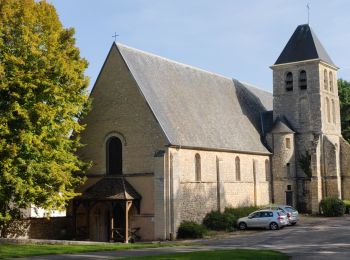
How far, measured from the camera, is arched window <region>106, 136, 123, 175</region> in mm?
33719

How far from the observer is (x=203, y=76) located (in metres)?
42.3

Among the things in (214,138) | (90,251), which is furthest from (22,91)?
(214,138)

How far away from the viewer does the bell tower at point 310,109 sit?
44219 millimetres

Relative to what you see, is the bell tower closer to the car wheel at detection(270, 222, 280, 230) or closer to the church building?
the church building

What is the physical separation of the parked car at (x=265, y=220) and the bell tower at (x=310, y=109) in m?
9.91

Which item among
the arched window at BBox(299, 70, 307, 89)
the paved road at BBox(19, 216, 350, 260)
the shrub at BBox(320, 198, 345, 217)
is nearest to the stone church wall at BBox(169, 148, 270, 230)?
the paved road at BBox(19, 216, 350, 260)

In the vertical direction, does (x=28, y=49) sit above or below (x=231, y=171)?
above

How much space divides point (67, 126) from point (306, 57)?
26.8 metres

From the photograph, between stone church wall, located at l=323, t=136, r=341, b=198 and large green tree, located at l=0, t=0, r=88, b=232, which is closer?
large green tree, located at l=0, t=0, r=88, b=232

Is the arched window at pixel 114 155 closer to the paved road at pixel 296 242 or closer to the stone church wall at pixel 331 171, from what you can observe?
the paved road at pixel 296 242

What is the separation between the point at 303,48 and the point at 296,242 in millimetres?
25789

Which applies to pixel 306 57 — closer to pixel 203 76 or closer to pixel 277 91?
pixel 277 91

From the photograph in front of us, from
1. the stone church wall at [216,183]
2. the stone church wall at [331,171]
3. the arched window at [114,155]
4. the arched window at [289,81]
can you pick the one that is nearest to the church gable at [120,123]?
the arched window at [114,155]

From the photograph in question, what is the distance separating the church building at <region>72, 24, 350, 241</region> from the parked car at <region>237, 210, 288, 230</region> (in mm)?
2014
